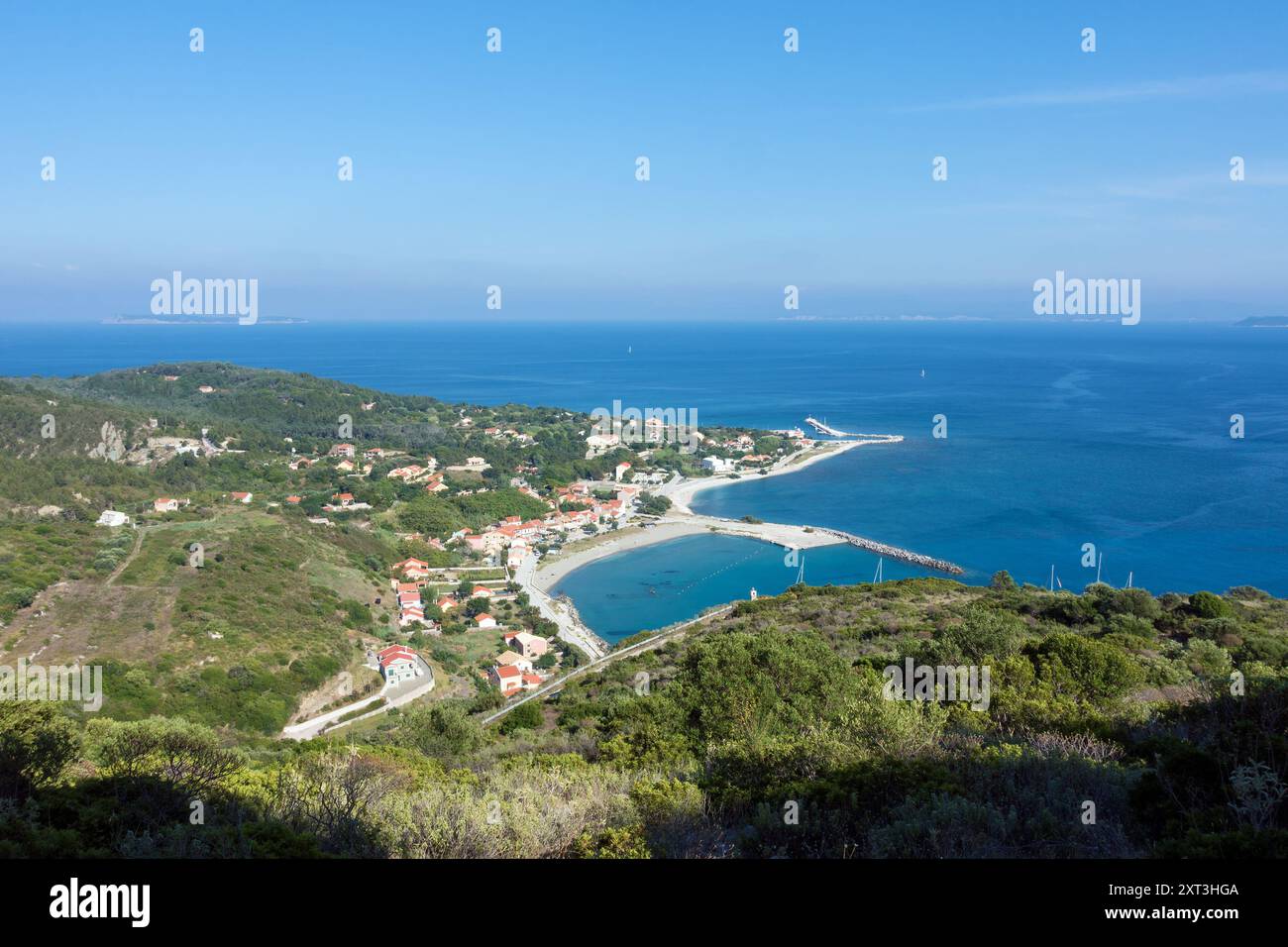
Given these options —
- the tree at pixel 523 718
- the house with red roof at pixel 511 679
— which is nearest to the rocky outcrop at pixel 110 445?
the house with red roof at pixel 511 679

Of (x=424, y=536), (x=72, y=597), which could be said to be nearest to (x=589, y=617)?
(x=424, y=536)

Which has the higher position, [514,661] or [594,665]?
[594,665]

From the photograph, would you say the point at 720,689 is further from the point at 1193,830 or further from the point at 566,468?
the point at 566,468

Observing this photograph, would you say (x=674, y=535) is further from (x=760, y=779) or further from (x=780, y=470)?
(x=760, y=779)

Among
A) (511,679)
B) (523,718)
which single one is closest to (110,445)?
(511,679)

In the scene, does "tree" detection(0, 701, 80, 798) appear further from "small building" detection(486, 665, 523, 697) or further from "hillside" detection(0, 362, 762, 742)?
"small building" detection(486, 665, 523, 697)

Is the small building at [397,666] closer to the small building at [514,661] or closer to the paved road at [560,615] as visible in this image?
the small building at [514,661]
